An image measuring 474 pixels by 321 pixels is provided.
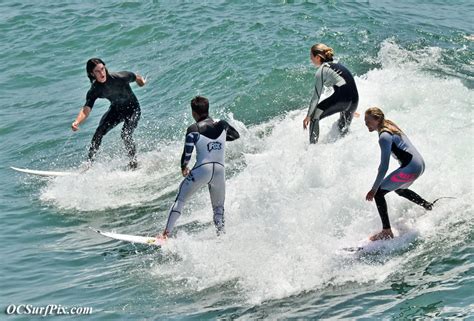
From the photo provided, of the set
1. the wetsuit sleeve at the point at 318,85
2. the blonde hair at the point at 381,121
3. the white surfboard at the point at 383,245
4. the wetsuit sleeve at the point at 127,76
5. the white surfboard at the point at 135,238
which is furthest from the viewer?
the wetsuit sleeve at the point at 127,76

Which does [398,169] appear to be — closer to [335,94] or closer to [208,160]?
[208,160]

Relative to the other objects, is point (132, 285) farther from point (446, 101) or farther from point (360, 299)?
point (446, 101)

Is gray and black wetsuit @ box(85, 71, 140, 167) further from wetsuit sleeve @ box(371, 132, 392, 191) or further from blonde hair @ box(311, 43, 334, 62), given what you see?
wetsuit sleeve @ box(371, 132, 392, 191)

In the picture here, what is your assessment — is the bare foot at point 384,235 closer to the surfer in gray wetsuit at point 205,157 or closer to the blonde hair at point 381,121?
the blonde hair at point 381,121

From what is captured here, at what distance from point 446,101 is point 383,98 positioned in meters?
1.24

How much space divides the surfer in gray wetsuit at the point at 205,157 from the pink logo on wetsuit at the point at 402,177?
2.08m

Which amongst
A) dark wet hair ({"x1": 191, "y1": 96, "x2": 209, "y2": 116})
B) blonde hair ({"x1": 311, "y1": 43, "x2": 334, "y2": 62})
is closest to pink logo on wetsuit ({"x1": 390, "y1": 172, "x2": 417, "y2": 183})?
dark wet hair ({"x1": 191, "y1": 96, "x2": 209, "y2": 116})

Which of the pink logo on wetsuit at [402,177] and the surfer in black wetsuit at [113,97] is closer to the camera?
the pink logo on wetsuit at [402,177]

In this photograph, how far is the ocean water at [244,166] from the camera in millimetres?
8922

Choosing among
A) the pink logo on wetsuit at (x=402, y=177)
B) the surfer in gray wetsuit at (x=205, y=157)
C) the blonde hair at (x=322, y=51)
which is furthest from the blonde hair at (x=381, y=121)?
the blonde hair at (x=322, y=51)

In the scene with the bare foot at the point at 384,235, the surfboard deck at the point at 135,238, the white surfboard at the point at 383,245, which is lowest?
the surfboard deck at the point at 135,238

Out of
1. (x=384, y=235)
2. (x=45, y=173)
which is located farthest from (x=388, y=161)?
(x=45, y=173)

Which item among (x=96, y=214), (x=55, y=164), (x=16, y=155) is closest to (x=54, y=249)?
(x=96, y=214)

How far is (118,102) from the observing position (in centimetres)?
1338
